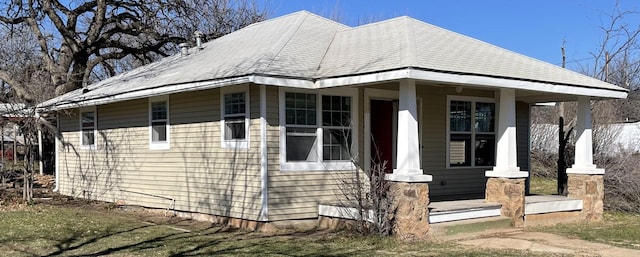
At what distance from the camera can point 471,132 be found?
13094mm

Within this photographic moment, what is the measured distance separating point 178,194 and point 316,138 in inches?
129

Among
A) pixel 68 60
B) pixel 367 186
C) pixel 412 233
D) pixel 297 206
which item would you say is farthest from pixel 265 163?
pixel 68 60

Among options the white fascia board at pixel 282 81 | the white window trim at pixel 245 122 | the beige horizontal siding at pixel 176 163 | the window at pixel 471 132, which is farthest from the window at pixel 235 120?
the window at pixel 471 132

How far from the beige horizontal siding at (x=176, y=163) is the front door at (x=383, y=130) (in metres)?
2.76

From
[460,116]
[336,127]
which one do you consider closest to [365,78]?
[336,127]

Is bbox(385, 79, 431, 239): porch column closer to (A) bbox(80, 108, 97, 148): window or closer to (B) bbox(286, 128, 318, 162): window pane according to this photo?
(B) bbox(286, 128, 318, 162): window pane

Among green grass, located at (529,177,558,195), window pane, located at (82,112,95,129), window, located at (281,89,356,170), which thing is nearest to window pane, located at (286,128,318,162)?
window, located at (281,89,356,170)

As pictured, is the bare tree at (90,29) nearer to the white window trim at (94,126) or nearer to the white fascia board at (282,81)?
the white window trim at (94,126)

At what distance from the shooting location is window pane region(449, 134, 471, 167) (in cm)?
1291

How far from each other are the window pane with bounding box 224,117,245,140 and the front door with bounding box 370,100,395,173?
2712 mm

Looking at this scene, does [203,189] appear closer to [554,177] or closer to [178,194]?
[178,194]

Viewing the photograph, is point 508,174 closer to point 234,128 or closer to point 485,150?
point 485,150

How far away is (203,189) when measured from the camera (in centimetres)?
1138

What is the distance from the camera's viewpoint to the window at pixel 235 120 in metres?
10.4
